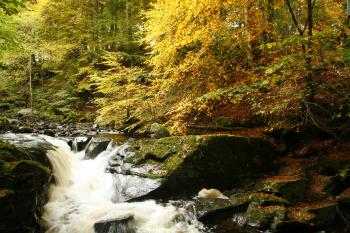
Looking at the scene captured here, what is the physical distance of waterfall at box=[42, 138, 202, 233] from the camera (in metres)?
6.93

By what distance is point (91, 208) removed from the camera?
7.81 m

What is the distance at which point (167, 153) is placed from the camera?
866cm

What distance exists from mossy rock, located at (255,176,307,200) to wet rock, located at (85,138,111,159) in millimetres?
5502

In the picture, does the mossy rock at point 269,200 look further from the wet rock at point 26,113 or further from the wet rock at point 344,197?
the wet rock at point 26,113

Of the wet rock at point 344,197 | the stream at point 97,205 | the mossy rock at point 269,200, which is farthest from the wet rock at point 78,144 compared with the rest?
the wet rock at point 344,197

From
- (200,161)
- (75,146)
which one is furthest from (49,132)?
(200,161)

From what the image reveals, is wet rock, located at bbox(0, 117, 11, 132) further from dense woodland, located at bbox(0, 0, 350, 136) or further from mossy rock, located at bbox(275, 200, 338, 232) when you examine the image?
mossy rock, located at bbox(275, 200, 338, 232)

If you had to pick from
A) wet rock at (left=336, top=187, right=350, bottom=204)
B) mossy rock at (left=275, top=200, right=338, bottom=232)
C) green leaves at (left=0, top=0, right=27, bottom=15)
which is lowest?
mossy rock at (left=275, top=200, right=338, bottom=232)

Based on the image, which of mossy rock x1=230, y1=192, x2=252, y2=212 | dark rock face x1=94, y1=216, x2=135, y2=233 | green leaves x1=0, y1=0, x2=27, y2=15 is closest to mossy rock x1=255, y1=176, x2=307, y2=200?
mossy rock x1=230, y1=192, x2=252, y2=212

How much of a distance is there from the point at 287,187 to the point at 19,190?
19.9 feet

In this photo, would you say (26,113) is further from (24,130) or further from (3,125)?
(24,130)

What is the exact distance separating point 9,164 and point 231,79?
7.35 m

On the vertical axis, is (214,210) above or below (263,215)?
above

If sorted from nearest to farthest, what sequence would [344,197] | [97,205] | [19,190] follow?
[19,190], [344,197], [97,205]
